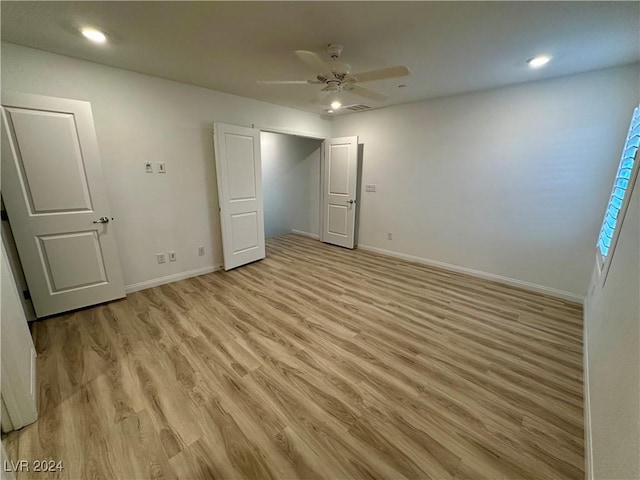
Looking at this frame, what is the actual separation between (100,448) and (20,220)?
7.50 feet

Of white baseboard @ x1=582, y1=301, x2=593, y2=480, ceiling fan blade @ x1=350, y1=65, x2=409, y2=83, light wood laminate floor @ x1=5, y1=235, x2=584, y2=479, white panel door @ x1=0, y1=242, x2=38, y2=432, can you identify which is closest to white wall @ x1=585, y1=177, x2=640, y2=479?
white baseboard @ x1=582, y1=301, x2=593, y2=480

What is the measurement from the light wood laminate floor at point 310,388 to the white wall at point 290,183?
10.4 feet

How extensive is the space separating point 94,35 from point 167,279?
8.52 feet

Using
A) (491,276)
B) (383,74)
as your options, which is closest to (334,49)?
(383,74)

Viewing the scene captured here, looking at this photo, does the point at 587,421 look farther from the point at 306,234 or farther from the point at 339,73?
the point at 306,234

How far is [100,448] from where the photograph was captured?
1.38m

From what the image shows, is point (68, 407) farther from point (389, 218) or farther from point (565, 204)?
point (565, 204)

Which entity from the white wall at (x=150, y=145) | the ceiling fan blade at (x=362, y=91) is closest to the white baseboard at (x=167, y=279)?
the white wall at (x=150, y=145)

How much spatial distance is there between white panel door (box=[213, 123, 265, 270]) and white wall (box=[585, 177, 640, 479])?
382 cm

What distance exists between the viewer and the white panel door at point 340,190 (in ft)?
15.4

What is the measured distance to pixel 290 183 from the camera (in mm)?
6125

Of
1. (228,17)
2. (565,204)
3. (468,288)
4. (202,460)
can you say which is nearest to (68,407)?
(202,460)

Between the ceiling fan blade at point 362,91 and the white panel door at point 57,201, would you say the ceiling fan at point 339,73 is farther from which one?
the white panel door at point 57,201

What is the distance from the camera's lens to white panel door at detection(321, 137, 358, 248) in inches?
184
